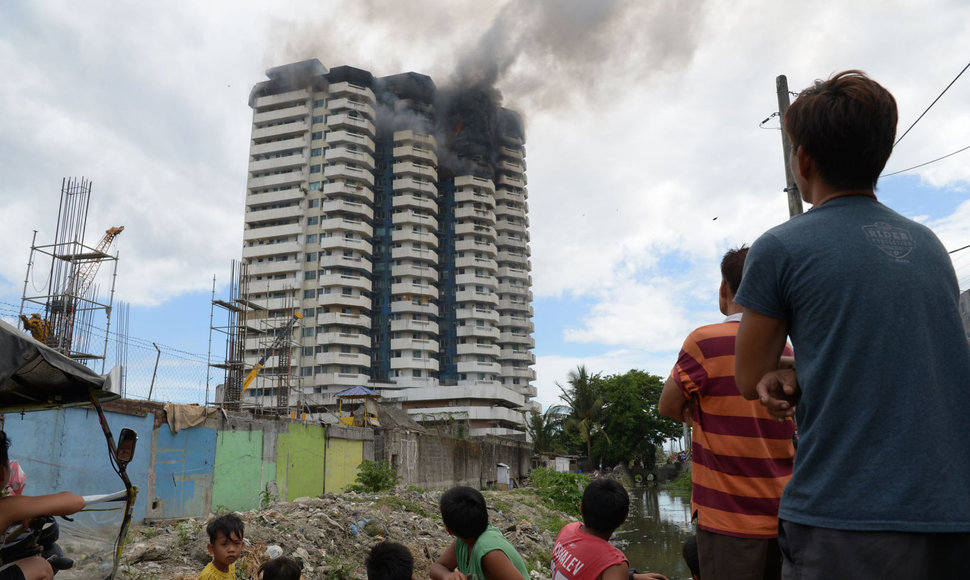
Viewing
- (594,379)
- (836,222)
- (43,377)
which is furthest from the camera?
(594,379)

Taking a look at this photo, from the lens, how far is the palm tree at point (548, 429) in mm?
52562

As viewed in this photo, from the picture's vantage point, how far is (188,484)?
42.1 feet

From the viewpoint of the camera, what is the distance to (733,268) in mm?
2547

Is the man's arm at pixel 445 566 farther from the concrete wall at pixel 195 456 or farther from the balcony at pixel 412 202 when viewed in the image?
the balcony at pixel 412 202

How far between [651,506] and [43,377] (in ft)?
93.2

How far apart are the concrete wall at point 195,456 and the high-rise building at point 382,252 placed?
39.4 meters

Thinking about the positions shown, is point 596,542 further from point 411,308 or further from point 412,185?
point 412,185

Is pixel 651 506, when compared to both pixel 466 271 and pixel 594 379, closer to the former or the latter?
pixel 594 379

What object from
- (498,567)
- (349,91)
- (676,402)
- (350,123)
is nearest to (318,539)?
(498,567)

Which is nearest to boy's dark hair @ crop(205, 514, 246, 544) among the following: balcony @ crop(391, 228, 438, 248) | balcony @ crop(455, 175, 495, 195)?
balcony @ crop(391, 228, 438, 248)

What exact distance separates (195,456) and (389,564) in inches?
457

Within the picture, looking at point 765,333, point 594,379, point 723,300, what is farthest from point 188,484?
point 594,379

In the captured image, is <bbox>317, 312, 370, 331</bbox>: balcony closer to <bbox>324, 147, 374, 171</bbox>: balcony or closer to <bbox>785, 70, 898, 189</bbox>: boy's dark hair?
<bbox>324, 147, 374, 171</bbox>: balcony

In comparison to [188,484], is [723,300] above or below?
above
